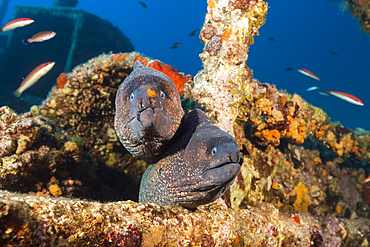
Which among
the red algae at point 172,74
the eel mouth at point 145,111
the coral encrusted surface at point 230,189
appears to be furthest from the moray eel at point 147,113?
the red algae at point 172,74

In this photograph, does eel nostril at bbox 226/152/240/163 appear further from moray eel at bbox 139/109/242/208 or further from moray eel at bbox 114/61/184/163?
moray eel at bbox 114/61/184/163

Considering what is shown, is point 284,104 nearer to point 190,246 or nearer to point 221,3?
point 221,3

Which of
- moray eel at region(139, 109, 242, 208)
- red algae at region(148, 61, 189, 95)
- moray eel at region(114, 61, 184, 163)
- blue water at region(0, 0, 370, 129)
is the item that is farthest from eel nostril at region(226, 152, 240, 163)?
blue water at region(0, 0, 370, 129)

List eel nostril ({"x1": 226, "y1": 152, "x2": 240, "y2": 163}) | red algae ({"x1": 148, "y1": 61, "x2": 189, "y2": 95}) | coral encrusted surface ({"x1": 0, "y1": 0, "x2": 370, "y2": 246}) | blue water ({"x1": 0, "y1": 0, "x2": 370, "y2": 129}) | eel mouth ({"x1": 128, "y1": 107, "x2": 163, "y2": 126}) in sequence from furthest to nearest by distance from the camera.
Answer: blue water ({"x1": 0, "y1": 0, "x2": 370, "y2": 129}), red algae ({"x1": 148, "y1": 61, "x2": 189, "y2": 95}), eel mouth ({"x1": 128, "y1": 107, "x2": 163, "y2": 126}), eel nostril ({"x1": 226, "y1": 152, "x2": 240, "y2": 163}), coral encrusted surface ({"x1": 0, "y1": 0, "x2": 370, "y2": 246})

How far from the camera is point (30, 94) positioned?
10.6m

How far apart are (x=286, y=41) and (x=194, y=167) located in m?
134

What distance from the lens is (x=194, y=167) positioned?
1731mm

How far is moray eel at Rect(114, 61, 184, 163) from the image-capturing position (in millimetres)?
1642

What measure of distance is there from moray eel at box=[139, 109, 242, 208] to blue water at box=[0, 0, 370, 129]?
282 ft

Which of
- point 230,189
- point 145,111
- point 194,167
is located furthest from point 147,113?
point 230,189

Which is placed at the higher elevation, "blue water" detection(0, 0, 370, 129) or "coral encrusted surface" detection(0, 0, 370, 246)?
"blue water" detection(0, 0, 370, 129)

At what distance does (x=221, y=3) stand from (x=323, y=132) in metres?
4.25

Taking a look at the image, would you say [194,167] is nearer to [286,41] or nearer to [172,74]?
[172,74]

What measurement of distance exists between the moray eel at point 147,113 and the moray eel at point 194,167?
186 millimetres
